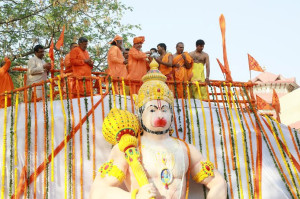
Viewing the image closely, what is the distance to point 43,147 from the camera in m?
5.07

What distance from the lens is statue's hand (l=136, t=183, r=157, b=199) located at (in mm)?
4059

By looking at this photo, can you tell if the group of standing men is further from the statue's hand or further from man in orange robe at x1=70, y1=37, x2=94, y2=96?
the statue's hand

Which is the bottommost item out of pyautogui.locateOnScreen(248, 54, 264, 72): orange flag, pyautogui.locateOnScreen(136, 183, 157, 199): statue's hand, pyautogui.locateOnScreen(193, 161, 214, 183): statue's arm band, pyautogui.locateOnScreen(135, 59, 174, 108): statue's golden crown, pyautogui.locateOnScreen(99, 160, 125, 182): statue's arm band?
pyautogui.locateOnScreen(136, 183, 157, 199): statue's hand

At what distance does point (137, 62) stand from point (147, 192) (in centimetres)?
281

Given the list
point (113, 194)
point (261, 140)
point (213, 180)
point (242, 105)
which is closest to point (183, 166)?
point (213, 180)

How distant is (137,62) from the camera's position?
645 cm

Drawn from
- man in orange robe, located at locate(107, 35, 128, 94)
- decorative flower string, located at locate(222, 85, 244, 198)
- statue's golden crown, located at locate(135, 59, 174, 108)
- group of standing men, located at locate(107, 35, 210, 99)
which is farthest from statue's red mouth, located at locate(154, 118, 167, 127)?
man in orange robe, located at locate(107, 35, 128, 94)

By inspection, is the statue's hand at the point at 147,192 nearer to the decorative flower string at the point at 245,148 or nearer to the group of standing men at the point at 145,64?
the decorative flower string at the point at 245,148

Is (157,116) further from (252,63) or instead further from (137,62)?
(252,63)

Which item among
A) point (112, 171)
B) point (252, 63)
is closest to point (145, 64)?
point (252, 63)

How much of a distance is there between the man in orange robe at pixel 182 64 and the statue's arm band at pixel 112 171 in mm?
2331

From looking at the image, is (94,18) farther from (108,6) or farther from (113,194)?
(113,194)

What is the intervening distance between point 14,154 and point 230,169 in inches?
106

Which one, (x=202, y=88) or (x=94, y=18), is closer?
(x=202, y=88)
